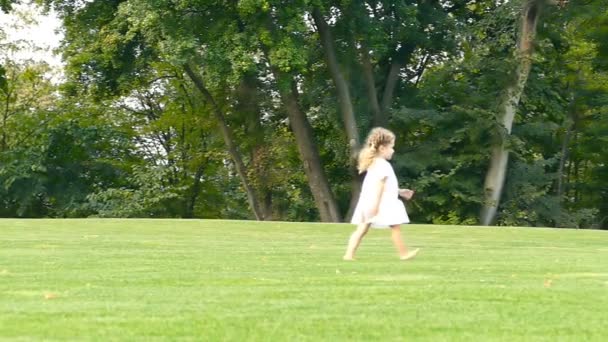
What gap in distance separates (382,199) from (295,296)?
5.07 metres

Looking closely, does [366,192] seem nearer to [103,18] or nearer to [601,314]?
[601,314]

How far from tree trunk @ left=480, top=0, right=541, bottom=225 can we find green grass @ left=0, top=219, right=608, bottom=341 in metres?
26.0

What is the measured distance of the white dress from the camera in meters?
13.3

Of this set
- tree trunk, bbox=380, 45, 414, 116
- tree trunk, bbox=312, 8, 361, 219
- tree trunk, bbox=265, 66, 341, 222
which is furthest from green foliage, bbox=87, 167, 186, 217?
tree trunk, bbox=312, 8, 361, 219

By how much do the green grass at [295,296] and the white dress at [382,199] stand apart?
1.66 ft

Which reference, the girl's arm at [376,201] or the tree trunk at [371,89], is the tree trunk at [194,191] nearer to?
the tree trunk at [371,89]

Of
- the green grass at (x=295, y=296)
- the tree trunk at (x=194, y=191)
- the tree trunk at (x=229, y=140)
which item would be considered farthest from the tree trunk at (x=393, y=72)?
the green grass at (x=295, y=296)

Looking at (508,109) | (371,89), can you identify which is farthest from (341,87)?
(508,109)

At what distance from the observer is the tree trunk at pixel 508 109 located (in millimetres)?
40562

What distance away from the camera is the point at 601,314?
7.62m

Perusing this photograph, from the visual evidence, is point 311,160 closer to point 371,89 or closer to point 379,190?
point 371,89

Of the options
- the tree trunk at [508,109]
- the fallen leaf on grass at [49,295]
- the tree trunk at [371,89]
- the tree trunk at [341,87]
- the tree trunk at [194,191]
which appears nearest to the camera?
the fallen leaf on grass at [49,295]

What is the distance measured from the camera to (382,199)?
13438mm

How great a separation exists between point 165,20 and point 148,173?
19364 millimetres
